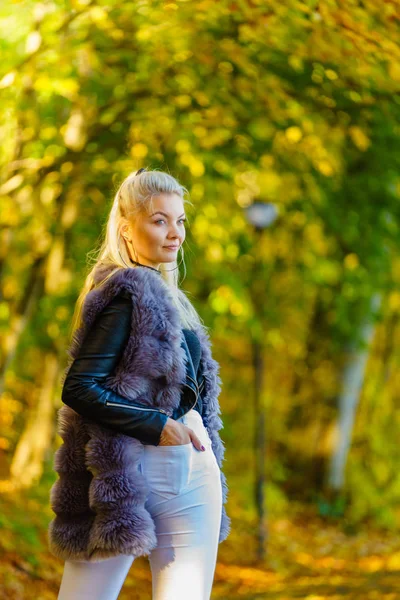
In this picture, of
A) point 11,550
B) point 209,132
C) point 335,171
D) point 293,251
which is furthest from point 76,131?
point 293,251

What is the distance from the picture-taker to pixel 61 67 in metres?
6.21

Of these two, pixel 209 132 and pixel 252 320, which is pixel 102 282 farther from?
pixel 252 320

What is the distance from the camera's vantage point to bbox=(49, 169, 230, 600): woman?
2672 millimetres

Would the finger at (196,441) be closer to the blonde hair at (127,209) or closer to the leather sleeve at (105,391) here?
the leather sleeve at (105,391)

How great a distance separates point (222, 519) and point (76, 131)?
519cm

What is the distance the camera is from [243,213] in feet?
30.7

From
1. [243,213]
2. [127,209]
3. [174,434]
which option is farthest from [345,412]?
[174,434]

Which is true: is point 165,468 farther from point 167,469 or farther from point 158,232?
point 158,232

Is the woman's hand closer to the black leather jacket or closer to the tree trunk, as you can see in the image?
the black leather jacket

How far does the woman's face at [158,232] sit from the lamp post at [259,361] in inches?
238

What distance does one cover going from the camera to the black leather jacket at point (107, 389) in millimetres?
2654

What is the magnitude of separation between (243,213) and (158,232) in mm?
6544

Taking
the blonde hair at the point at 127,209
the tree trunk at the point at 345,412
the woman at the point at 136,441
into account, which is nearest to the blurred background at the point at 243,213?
the tree trunk at the point at 345,412

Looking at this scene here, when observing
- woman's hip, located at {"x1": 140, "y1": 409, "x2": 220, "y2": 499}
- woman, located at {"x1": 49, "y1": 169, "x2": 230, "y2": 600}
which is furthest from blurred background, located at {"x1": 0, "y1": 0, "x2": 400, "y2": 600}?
woman's hip, located at {"x1": 140, "y1": 409, "x2": 220, "y2": 499}
